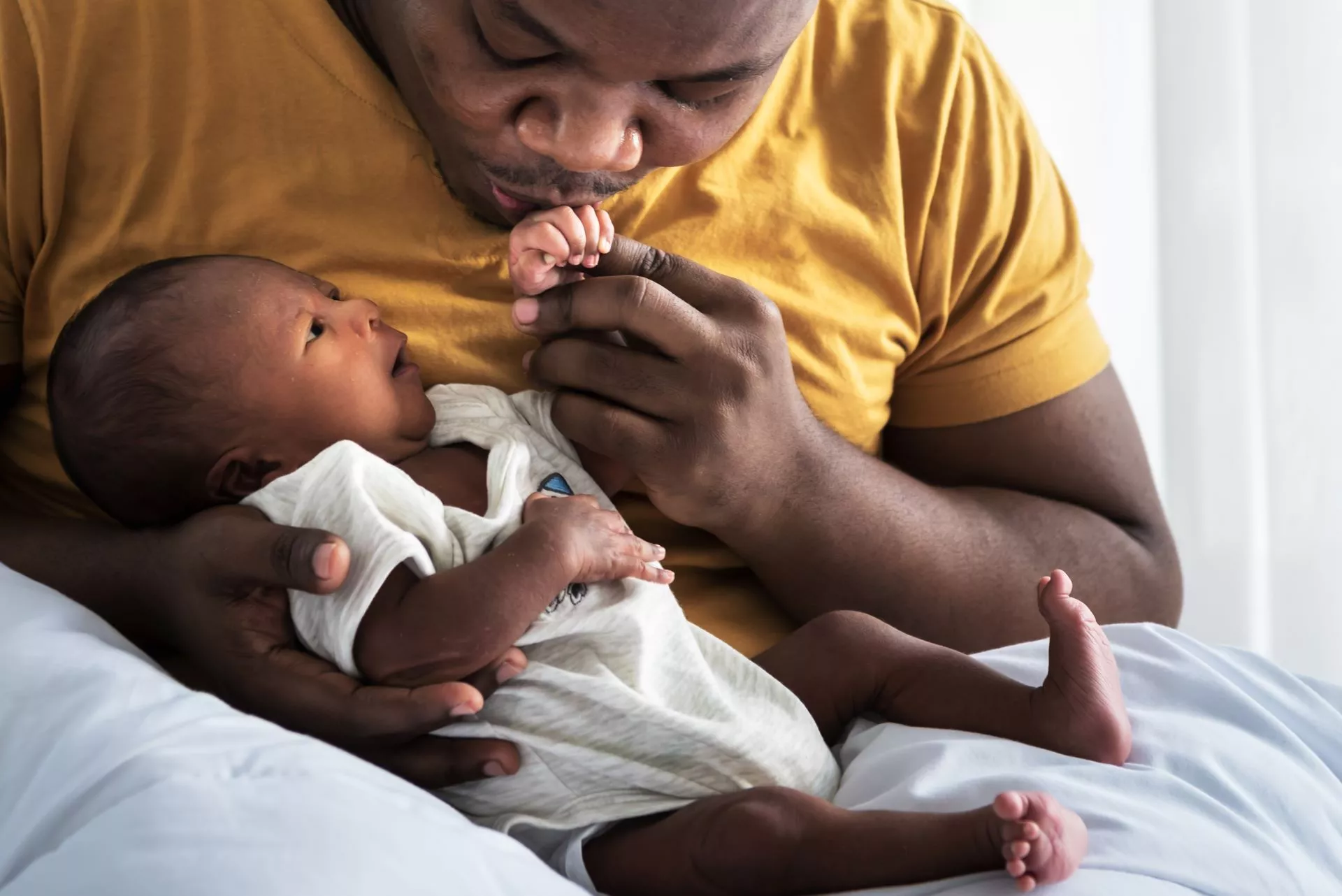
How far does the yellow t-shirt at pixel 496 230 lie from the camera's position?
127 centimetres

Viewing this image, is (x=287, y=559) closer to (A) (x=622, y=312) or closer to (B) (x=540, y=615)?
(B) (x=540, y=615)

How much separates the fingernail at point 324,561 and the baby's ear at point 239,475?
0.73 feet

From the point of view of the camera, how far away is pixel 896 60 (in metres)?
1.44

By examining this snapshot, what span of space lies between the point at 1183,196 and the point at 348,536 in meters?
1.53

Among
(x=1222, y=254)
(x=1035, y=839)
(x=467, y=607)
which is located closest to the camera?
(x=1035, y=839)

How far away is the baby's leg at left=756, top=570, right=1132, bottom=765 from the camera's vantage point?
1058 mm

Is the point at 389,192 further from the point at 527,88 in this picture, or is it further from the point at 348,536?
the point at 348,536

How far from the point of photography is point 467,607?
97 centimetres

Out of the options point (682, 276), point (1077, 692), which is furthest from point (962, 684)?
point (682, 276)

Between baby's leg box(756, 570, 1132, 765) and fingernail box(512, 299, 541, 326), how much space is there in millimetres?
380

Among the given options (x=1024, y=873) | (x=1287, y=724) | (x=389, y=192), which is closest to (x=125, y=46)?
(x=389, y=192)

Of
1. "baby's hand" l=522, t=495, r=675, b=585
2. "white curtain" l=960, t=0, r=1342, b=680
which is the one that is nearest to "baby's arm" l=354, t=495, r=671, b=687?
"baby's hand" l=522, t=495, r=675, b=585

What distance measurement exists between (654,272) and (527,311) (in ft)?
A: 0.43

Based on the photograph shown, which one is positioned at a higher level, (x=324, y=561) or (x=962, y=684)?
(x=324, y=561)
